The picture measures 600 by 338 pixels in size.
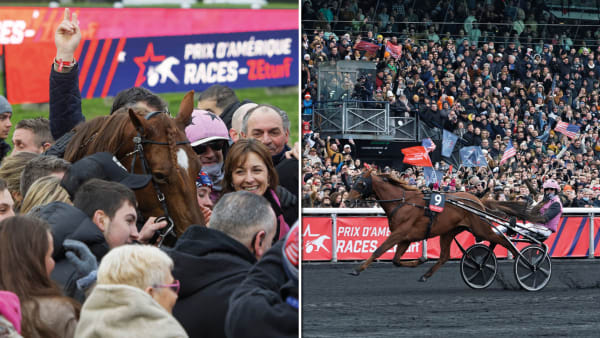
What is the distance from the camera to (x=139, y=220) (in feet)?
11.6

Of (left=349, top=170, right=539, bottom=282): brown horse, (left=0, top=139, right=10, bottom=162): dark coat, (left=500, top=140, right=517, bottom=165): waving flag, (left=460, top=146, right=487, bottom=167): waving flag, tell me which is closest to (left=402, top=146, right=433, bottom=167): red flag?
(left=460, top=146, right=487, bottom=167): waving flag

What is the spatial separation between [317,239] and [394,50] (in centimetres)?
986

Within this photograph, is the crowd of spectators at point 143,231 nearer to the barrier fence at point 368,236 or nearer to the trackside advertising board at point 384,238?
the barrier fence at point 368,236

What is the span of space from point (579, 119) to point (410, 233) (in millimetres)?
12138

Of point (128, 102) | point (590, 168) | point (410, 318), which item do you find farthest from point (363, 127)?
point (128, 102)

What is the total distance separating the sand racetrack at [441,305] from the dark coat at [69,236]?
4.51 m

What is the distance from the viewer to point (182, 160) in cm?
353

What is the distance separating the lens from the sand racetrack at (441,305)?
754 cm

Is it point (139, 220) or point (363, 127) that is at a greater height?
point (139, 220)

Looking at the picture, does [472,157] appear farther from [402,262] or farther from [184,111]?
[184,111]

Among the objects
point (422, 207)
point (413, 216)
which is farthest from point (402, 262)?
point (422, 207)

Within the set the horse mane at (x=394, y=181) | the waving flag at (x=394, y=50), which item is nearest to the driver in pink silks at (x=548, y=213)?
the horse mane at (x=394, y=181)

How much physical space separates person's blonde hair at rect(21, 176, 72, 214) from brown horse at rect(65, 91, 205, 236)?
0.91 feet

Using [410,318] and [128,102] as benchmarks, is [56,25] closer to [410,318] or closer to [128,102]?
[128,102]
